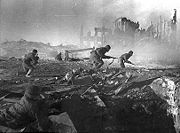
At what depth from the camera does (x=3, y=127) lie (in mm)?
4191

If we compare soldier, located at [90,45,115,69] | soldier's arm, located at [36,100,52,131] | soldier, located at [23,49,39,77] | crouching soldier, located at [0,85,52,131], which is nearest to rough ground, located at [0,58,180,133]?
soldier's arm, located at [36,100,52,131]

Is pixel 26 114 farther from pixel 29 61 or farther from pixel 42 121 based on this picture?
pixel 29 61

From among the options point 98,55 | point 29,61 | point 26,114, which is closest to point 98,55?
point 98,55

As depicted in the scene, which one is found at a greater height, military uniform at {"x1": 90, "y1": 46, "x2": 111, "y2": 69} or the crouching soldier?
military uniform at {"x1": 90, "y1": 46, "x2": 111, "y2": 69}

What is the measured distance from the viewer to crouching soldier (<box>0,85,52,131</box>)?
4242 millimetres

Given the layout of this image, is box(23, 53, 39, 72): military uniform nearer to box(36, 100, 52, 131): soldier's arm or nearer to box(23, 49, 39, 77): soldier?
box(23, 49, 39, 77): soldier

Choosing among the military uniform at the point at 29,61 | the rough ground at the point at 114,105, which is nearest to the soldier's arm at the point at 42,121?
the rough ground at the point at 114,105

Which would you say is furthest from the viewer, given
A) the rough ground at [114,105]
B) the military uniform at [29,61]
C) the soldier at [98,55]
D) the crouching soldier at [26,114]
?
the soldier at [98,55]

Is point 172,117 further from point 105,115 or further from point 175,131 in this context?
point 105,115

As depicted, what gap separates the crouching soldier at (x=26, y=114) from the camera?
4.24 meters

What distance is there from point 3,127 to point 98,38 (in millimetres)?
31181

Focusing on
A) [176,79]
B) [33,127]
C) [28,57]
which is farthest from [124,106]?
[28,57]

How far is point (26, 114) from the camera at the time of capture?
4.32 m

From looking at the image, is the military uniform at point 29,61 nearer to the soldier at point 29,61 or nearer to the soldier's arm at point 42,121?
the soldier at point 29,61
